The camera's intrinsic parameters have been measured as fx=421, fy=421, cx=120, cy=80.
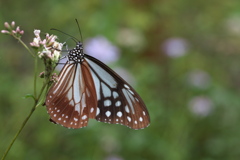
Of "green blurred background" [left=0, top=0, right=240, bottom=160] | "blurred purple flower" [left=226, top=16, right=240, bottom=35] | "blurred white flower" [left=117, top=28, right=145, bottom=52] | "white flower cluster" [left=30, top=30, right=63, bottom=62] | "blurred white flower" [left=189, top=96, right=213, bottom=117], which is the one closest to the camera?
"white flower cluster" [left=30, top=30, right=63, bottom=62]

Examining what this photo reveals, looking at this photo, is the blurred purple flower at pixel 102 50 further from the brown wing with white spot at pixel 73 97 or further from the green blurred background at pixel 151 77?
the brown wing with white spot at pixel 73 97

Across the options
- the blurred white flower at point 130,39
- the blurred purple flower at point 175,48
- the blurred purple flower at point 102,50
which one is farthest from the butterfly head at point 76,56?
the blurred purple flower at point 175,48

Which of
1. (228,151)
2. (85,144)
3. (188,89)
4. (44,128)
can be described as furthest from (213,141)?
(44,128)

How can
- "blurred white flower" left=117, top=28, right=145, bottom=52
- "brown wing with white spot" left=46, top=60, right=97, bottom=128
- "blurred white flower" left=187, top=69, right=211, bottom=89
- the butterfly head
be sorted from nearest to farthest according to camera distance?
"brown wing with white spot" left=46, top=60, right=97, bottom=128 → the butterfly head → "blurred white flower" left=187, top=69, right=211, bottom=89 → "blurred white flower" left=117, top=28, right=145, bottom=52

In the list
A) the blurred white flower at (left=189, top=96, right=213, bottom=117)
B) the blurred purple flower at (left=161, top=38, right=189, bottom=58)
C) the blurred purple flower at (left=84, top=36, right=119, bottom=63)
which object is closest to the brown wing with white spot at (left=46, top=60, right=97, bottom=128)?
the blurred purple flower at (left=84, top=36, right=119, bottom=63)

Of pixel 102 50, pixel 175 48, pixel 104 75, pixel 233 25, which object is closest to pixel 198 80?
pixel 175 48

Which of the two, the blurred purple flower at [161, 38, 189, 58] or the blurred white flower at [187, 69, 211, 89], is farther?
the blurred purple flower at [161, 38, 189, 58]

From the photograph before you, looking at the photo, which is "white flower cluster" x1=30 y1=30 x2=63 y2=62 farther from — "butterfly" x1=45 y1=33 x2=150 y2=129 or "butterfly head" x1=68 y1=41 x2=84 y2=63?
"butterfly head" x1=68 y1=41 x2=84 y2=63

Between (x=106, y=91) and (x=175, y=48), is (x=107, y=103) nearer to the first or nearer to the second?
(x=106, y=91)
